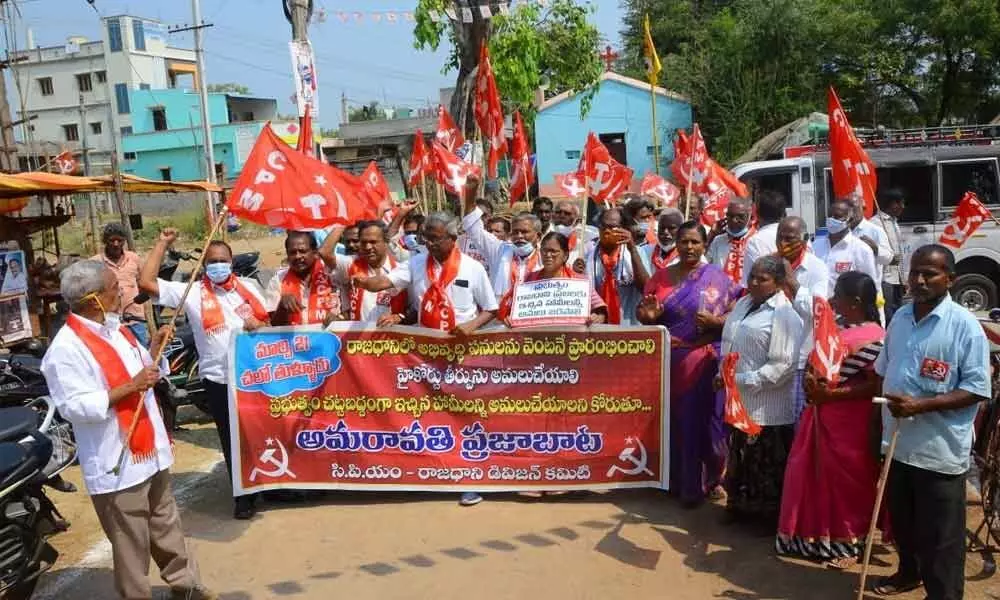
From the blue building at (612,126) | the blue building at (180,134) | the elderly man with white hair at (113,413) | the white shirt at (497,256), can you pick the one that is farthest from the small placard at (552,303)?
Answer: the blue building at (180,134)

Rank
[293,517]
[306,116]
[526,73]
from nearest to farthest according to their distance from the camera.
Result: [293,517] → [306,116] → [526,73]

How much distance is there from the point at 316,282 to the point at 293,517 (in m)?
1.54

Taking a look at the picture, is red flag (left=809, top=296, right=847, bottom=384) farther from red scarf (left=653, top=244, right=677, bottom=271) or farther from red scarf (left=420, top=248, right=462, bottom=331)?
red scarf (left=420, top=248, right=462, bottom=331)

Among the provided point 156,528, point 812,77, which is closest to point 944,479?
point 156,528

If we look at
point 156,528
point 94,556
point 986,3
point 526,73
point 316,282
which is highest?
point 986,3

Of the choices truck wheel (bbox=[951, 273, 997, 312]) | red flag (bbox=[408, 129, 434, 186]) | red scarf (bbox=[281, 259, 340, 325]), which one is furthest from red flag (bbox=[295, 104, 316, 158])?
truck wheel (bbox=[951, 273, 997, 312])

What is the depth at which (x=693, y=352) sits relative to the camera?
16.9 ft

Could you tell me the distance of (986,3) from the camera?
67.9 ft

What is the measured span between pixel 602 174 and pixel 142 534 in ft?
18.9

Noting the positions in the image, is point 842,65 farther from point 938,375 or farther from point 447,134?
point 938,375

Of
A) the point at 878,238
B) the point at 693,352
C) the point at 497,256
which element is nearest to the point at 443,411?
the point at 693,352

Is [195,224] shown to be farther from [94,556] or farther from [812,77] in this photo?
[94,556]

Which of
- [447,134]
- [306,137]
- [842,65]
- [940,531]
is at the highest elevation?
[842,65]

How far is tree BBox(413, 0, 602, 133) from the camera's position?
14641 millimetres
